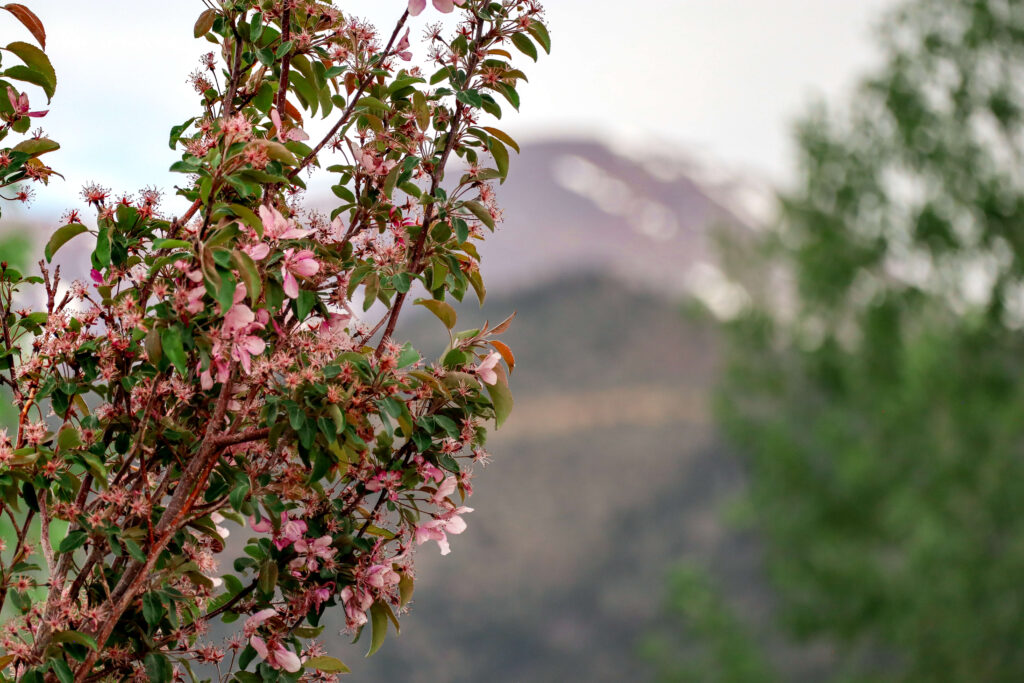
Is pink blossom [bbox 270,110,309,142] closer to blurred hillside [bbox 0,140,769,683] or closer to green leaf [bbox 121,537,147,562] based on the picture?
green leaf [bbox 121,537,147,562]

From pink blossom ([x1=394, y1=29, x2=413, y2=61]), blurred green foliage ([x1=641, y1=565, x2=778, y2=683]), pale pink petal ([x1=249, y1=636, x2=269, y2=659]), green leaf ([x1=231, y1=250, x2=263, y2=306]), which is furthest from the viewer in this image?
blurred green foliage ([x1=641, y1=565, x2=778, y2=683])

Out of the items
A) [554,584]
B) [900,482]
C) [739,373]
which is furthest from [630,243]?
[900,482]

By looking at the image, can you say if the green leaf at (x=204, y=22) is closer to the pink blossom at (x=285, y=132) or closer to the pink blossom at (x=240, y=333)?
the pink blossom at (x=285, y=132)

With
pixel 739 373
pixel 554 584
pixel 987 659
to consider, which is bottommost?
pixel 987 659

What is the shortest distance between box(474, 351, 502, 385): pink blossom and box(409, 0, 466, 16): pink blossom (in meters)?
0.31

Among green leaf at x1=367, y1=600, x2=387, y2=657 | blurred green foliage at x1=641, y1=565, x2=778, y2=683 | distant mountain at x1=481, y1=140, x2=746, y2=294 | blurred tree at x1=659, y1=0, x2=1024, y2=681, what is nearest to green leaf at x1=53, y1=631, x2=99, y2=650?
green leaf at x1=367, y1=600, x2=387, y2=657

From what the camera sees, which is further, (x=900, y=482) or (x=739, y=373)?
(x=739, y=373)

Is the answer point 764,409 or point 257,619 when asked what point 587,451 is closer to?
point 764,409

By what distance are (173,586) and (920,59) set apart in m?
5.57

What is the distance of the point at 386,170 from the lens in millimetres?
785

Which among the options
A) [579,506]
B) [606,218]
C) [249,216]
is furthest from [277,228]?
[606,218]

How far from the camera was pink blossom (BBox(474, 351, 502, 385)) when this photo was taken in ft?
2.45

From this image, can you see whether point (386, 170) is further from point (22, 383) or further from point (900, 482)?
point (900, 482)

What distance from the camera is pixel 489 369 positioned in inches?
29.6
